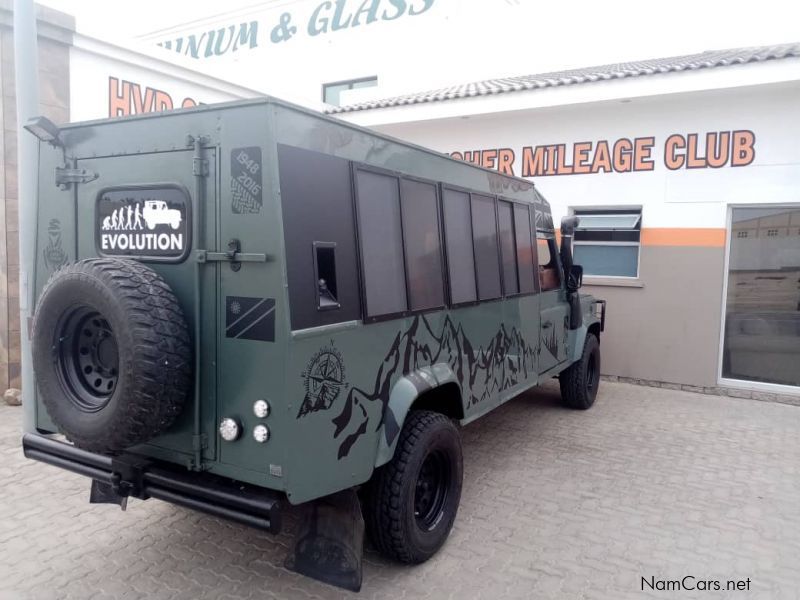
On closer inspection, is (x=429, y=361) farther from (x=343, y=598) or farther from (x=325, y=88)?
(x=325, y=88)

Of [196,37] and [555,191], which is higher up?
[196,37]

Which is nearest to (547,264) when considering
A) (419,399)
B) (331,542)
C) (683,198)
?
(683,198)

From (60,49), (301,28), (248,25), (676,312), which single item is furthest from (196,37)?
(676,312)

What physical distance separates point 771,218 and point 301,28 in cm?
1260

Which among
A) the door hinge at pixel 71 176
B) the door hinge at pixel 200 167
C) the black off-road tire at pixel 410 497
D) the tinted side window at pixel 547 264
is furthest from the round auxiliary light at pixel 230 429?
the tinted side window at pixel 547 264

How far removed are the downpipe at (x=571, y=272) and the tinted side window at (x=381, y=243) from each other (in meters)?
3.20

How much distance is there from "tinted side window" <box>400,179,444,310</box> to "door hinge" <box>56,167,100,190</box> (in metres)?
1.71

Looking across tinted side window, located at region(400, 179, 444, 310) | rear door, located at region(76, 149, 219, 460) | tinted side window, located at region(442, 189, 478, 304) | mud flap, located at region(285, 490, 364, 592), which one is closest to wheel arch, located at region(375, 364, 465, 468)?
mud flap, located at region(285, 490, 364, 592)

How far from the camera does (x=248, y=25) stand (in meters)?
17.1

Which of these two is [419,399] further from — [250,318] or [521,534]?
[250,318]

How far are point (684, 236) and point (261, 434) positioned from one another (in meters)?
6.66

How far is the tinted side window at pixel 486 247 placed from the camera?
4.52 metres

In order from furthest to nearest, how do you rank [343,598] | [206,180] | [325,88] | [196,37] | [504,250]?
[196,37] → [325,88] → [504,250] → [343,598] → [206,180]

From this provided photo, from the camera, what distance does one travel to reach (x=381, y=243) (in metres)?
3.42
